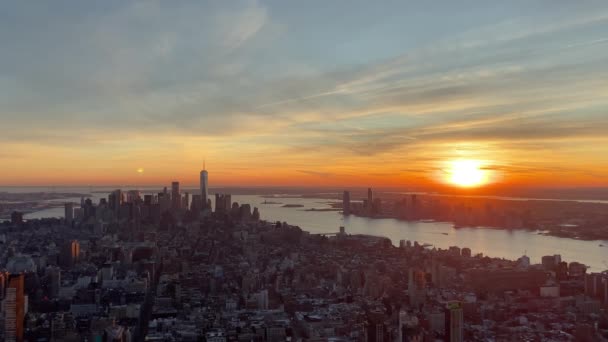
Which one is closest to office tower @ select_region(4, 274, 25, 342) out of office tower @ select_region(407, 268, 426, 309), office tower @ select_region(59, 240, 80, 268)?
office tower @ select_region(59, 240, 80, 268)

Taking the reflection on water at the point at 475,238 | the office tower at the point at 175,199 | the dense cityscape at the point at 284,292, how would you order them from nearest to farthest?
the dense cityscape at the point at 284,292, the reflection on water at the point at 475,238, the office tower at the point at 175,199

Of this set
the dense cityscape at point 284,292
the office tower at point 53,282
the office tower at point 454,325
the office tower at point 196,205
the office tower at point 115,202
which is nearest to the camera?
the office tower at point 454,325

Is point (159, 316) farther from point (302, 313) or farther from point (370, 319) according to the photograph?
point (370, 319)

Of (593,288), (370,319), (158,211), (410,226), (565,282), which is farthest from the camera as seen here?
(410,226)

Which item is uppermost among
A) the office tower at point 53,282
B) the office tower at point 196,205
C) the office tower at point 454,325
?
the office tower at point 196,205

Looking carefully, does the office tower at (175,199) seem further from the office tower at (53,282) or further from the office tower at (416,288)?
the office tower at (416,288)

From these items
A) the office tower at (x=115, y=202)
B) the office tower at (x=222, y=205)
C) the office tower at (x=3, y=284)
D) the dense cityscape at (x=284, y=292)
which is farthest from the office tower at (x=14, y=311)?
the office tower at (x=222, y=205)

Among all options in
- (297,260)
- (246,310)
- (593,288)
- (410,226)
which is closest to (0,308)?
(246,310)
